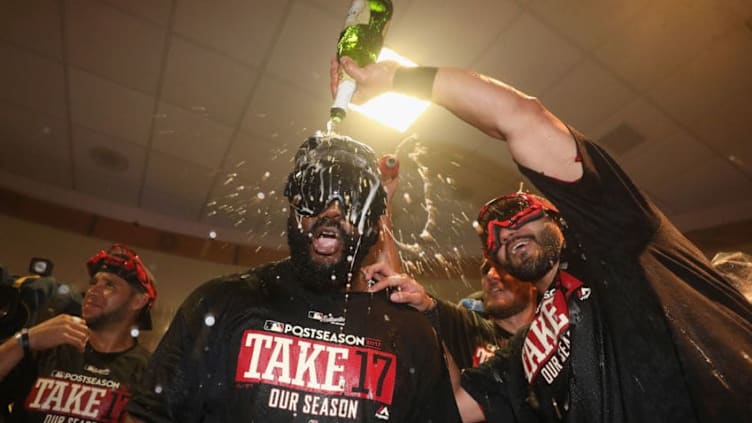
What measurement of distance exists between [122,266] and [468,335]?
283 cm

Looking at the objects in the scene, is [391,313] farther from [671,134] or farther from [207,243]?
[207,243]

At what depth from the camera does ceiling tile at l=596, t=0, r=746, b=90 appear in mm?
3059

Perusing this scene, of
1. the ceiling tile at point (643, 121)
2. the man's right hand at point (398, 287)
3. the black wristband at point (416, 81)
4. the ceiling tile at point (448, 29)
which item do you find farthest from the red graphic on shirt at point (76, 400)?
the ceiling tile at point (643, 121)

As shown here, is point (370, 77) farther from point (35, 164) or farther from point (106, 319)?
point (35, 164)

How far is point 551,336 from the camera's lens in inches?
63.0

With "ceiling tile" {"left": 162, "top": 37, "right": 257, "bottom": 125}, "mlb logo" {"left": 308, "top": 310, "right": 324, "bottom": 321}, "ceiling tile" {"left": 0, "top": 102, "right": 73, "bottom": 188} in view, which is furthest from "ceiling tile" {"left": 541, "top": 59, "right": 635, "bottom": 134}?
"ceiling tile" {"left": 0, "top": 102, "right": 73, "bottom": 188}

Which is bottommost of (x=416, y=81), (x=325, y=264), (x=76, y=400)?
(x=76, y=400)

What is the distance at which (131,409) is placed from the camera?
3.99 feet

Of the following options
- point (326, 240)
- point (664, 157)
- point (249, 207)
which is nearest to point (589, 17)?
point (664, 157)

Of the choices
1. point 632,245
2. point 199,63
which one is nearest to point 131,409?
point 632,245

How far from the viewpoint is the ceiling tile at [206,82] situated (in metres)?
3.61

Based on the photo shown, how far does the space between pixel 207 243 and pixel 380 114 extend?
4.41 meters

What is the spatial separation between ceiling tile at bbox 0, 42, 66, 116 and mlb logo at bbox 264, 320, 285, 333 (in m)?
4.23

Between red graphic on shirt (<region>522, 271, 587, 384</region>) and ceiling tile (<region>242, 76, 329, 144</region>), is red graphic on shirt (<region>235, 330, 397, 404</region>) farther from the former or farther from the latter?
ceiling tile (<region>242, 76, 329, 144</region>)
